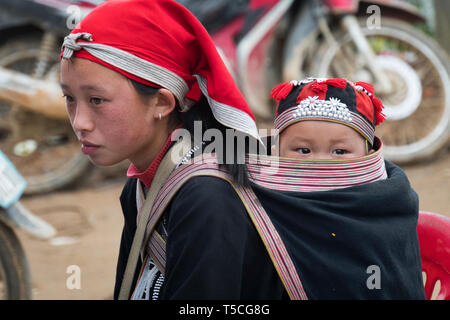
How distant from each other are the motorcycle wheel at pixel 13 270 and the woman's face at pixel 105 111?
1181mm

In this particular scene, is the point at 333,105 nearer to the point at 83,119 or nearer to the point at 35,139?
the point at 83,119

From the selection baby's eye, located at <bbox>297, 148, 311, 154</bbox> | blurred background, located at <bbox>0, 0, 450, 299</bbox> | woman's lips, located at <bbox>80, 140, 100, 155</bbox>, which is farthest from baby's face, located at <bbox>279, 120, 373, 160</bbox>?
blurred background, located at <bbox>0, 0, 450, 299</bbox>

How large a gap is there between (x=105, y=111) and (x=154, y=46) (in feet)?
0.70

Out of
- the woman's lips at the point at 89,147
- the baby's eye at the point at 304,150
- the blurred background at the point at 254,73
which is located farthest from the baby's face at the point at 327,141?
the blurred background at the point at 254,73

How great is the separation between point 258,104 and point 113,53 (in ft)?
13.5

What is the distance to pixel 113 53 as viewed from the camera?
1.47 m

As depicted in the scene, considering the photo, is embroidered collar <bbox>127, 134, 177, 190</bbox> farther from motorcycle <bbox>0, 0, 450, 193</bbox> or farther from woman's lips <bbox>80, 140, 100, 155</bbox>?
motorcycle <bbox>0, 0, 450, 193</bbox>

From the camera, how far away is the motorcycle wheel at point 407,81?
5.22 meters

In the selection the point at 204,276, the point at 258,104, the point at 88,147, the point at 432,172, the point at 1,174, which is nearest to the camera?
the point at 204,276

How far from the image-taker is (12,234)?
2537mm

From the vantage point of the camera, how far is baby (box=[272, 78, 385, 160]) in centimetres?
170

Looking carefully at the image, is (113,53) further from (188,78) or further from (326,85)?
(326,85)

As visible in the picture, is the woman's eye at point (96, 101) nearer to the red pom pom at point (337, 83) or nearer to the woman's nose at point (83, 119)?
the woman's nose at point (83, 119)
